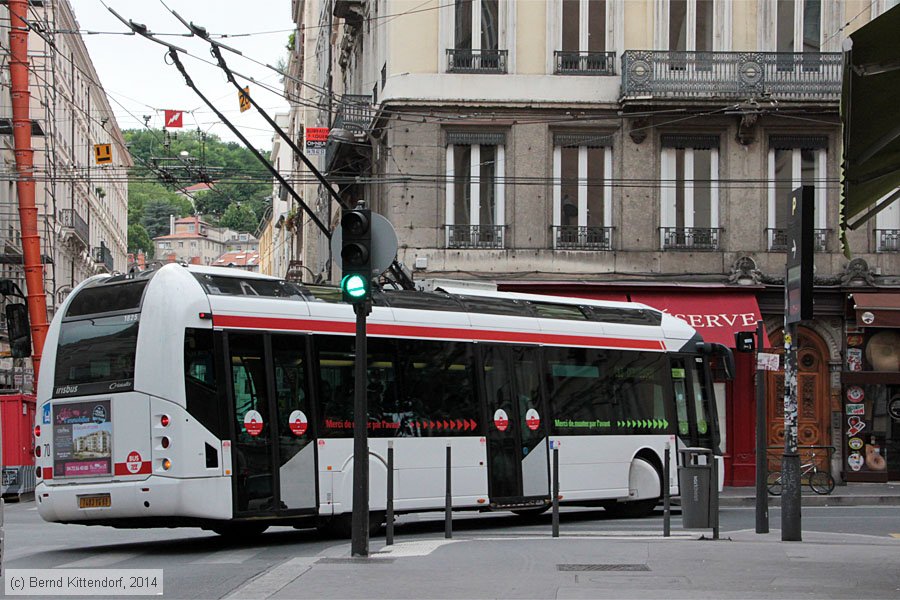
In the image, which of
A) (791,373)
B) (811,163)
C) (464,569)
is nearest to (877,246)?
(811,163)

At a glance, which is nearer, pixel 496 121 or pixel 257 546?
pixel 257 546

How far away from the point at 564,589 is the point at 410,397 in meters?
7.19

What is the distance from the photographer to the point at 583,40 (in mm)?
31312

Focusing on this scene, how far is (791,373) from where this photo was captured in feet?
52.8

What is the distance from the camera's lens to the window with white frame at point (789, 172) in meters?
31.2

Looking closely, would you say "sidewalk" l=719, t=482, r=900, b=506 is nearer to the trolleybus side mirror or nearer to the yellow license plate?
the yellow license plate

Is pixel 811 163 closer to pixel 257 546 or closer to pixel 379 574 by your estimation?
pixel 257 546

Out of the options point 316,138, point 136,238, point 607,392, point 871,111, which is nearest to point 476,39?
point 316,138

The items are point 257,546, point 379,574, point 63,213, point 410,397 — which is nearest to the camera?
point 379,574

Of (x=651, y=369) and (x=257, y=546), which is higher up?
(x=651, y=369)

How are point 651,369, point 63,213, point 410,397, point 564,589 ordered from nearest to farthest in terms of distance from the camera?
point 564,589 < point 410,397 < point 651,369 < point 63,213

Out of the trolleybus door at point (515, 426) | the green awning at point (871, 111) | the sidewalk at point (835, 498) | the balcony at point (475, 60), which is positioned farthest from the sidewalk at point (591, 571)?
the balcony at point (475, 60)

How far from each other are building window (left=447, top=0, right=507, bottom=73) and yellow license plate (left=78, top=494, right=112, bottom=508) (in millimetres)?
17595

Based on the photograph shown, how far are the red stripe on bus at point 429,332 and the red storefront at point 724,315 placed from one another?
348 inches
